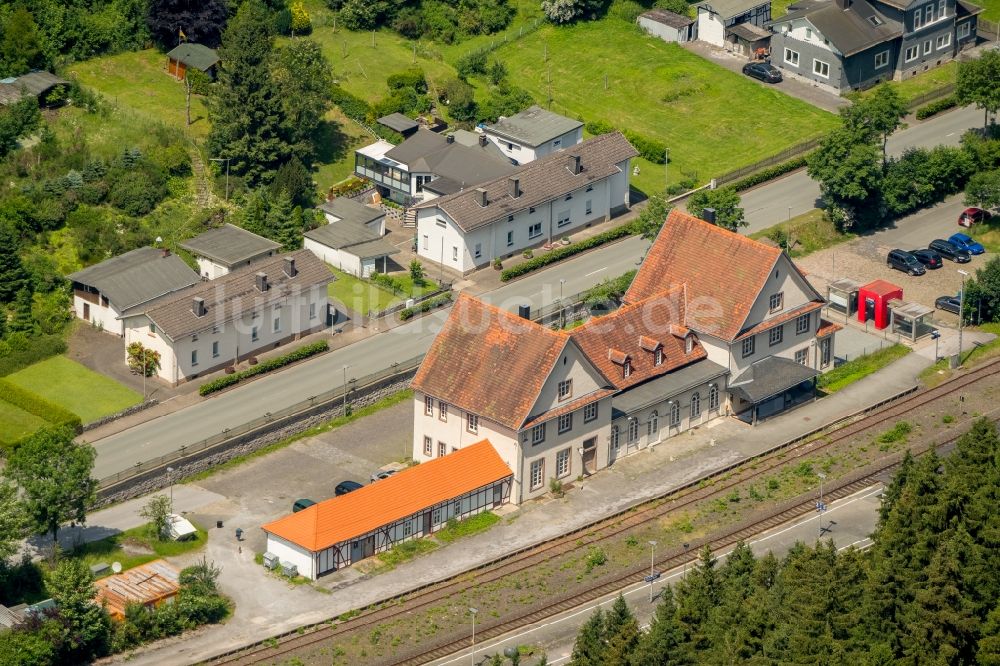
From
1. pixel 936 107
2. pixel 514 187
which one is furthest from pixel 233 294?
pixel 936 107

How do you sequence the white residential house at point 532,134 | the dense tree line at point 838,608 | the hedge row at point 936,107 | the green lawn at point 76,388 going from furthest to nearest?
the hedge row at point 936,107, the white residential house at point 532,134, the green lawn at point 76,388, the dense tree line at point 838,608

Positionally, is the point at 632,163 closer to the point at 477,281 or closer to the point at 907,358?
the point at 477,281

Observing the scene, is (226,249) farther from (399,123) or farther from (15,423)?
(399,123)

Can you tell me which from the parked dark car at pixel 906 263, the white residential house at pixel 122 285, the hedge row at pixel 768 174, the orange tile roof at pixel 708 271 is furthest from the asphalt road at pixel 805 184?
the white residential house at pixel 122 285

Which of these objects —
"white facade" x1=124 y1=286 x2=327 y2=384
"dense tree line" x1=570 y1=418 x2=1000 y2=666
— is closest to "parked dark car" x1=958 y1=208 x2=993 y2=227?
"dense tree line" x1=570 y1=418 x2=1000 y2=666

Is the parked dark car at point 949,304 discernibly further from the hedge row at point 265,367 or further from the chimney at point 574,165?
the hedge row at point 265,367
